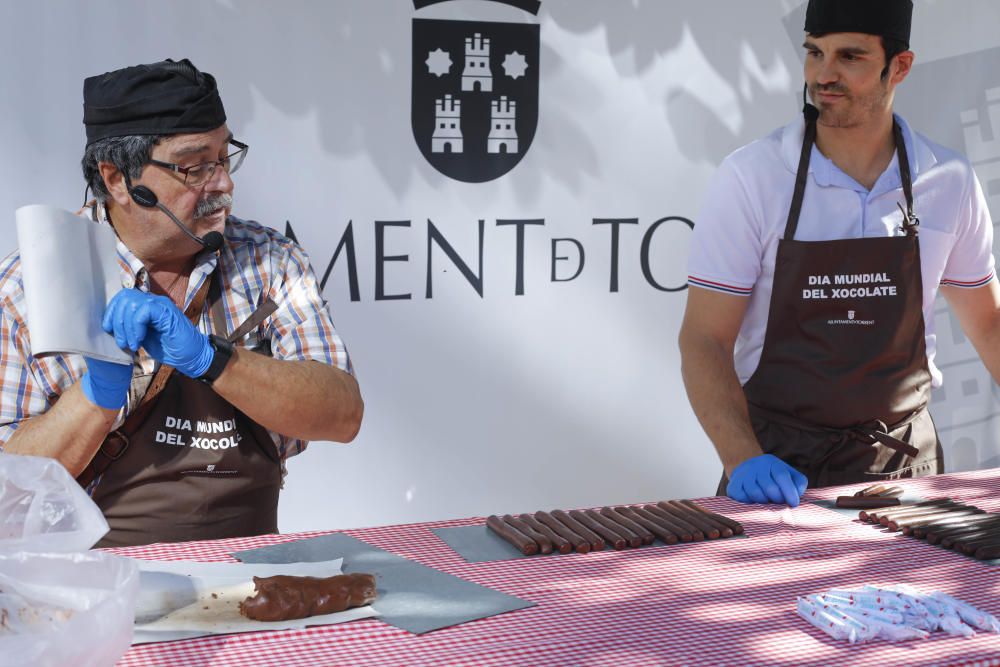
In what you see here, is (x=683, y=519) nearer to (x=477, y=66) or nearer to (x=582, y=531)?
(x=582, y=531)

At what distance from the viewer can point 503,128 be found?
3.99 m

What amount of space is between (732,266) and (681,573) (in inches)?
47.6

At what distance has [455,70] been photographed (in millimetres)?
3902

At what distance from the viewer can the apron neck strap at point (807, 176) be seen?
3.07 m

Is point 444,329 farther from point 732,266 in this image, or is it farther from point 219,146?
point 219,146

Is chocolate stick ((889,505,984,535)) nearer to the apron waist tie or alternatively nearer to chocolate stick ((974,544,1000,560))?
chocolate stick ((974,544,1000,560))

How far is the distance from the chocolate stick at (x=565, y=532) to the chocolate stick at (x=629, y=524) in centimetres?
12

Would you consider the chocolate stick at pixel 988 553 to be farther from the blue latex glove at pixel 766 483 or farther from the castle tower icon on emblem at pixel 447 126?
the castle tower icon on emblem at pixel 447 126

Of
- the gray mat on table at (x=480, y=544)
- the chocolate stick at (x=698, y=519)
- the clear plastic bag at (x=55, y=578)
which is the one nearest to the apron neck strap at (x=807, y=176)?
the chocolate stick at (x=698, y=519)

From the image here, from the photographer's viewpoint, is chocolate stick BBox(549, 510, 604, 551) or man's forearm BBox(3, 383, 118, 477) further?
man's forearm BBox(3, 383, 118, 477)

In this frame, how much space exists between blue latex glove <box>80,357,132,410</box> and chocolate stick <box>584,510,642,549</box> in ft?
3.24

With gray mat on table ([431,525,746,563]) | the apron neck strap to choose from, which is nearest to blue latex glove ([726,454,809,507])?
gray mat on table ([431,525,746,563])

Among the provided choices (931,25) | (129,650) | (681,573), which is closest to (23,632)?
(129,650)

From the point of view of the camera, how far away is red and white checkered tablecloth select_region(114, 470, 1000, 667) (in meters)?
1.68
